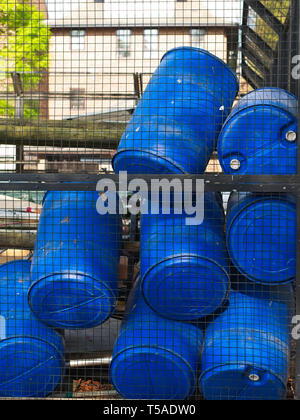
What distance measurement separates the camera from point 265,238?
3625 millimetres

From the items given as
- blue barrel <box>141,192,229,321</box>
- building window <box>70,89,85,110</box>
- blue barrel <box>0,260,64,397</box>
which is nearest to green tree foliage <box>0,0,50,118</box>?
building window <box>70,89,85,110</box>

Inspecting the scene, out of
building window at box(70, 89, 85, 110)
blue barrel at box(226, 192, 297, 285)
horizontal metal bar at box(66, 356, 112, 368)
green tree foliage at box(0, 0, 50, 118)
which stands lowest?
horizontal metal bar at box(66, 356, 112, 368)

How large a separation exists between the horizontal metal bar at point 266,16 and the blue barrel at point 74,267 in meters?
2.70

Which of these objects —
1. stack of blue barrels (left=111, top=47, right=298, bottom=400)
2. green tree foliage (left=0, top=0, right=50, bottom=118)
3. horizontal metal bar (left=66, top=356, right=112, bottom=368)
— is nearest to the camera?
stack of blue barrels (left=111, top=47, right=298, bottom=400)

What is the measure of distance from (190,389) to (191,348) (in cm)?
31

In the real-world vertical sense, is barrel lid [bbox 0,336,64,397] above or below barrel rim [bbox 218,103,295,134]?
below

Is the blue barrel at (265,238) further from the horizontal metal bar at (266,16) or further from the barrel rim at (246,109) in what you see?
the horizontal metal bar at (266,16)

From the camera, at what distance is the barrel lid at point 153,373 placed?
12.1 ft

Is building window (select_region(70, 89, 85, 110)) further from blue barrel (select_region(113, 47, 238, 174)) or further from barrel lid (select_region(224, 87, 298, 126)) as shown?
barrel lid (select_region(224, 87, 298, 126))

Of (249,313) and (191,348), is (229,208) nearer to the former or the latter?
(249,313)

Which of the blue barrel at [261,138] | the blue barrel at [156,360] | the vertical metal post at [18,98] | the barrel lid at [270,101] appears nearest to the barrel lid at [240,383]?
the blue barrel at [156,360]

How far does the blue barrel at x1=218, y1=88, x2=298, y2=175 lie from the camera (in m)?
3.63

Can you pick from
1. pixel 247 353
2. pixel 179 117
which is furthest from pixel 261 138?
pixel 247 353

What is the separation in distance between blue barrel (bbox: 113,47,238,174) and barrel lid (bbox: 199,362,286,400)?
59.1 inches
